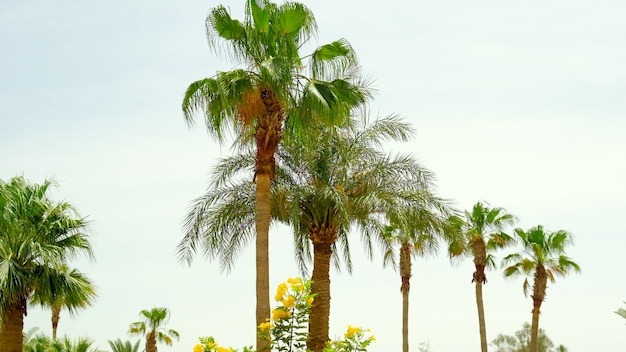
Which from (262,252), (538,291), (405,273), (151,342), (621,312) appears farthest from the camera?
(405,273)

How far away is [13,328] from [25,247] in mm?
2239

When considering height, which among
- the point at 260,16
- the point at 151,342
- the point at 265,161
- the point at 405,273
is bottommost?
the point at 151,342

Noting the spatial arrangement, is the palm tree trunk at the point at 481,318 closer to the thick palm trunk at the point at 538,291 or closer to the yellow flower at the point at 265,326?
the thick palm trunk at the point at 538,291

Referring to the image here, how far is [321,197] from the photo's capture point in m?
21.7

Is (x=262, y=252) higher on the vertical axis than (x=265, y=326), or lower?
higher

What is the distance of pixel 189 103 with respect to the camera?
59.5 ft

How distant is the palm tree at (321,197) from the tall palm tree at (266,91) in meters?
2.11

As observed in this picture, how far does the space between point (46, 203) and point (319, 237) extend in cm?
764

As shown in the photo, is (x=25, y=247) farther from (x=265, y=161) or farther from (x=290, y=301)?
(x=290, y=301)

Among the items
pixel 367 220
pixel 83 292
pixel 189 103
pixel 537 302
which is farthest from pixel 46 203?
pixel 537 302

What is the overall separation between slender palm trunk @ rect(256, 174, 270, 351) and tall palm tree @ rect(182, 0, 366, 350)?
0.8 inches

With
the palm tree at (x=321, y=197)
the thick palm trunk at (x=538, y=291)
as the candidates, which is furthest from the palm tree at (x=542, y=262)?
the palm tree at (x=321, y=197)

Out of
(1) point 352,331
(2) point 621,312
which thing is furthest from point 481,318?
(1) point 352,331

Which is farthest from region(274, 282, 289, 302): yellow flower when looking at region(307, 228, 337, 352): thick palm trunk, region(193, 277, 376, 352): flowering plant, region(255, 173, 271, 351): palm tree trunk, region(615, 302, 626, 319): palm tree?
region(615, 302, 626, 319): palm tree
